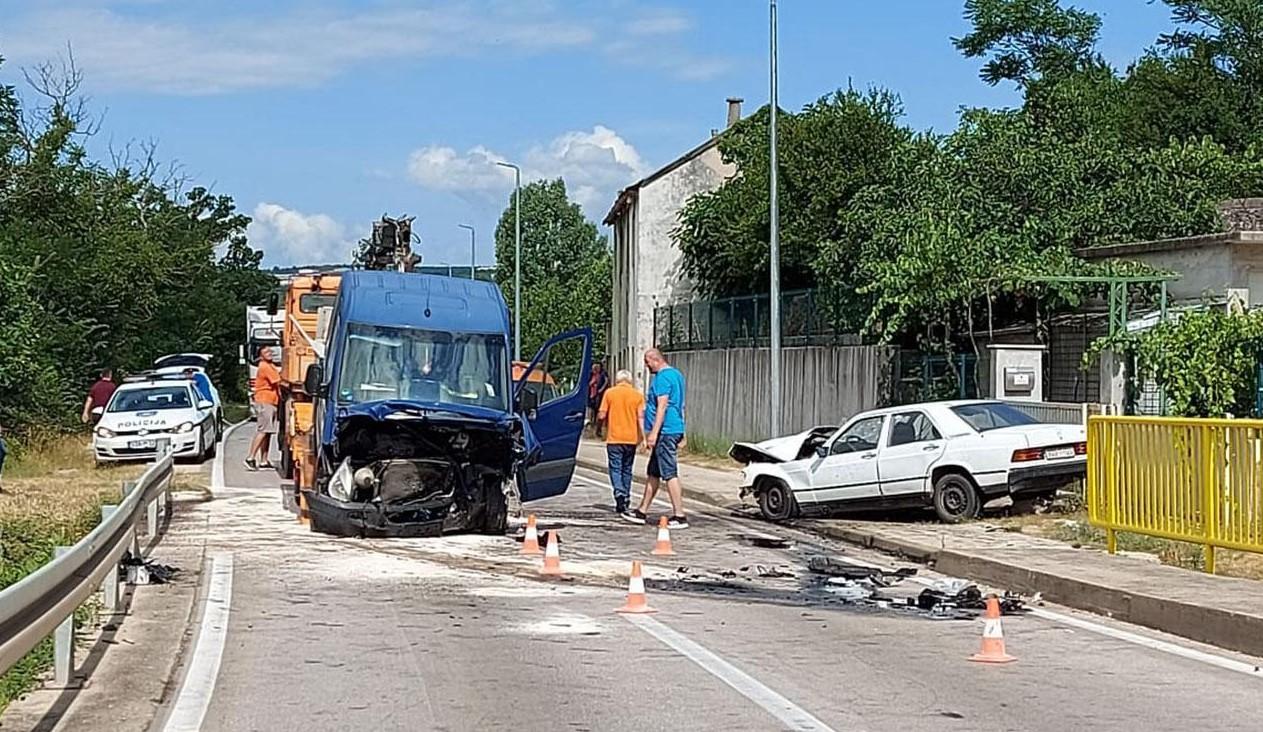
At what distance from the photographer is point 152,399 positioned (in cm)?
2992

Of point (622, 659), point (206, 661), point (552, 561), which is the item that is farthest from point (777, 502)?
point (206, 661)

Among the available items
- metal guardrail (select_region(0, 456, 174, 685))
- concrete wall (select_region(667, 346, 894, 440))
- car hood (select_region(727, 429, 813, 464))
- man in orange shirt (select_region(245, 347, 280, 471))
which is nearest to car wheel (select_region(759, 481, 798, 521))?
car hood (select_region(727, 429, 813, 464))

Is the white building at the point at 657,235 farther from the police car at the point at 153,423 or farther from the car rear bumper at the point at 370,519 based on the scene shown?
the car rear bumper at the point at 370,519

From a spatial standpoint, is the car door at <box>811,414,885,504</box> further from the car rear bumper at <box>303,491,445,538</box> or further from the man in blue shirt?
the car rear bumper at <box>303,491,445,538</box>

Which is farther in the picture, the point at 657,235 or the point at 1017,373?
the point at 657,235

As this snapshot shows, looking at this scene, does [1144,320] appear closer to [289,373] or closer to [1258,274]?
[1258,274]

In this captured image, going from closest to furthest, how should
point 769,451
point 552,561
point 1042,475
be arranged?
point 552,561
point 1042,475
point 769,451

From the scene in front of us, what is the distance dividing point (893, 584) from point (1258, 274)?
996 cm

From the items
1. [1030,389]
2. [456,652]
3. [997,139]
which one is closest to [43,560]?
[456,652]

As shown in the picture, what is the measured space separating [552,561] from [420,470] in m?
2.87

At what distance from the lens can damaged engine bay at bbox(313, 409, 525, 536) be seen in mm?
16609

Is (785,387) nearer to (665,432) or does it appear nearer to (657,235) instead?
(665,432)

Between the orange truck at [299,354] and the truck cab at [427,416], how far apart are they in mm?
2279

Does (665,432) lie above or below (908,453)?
above
